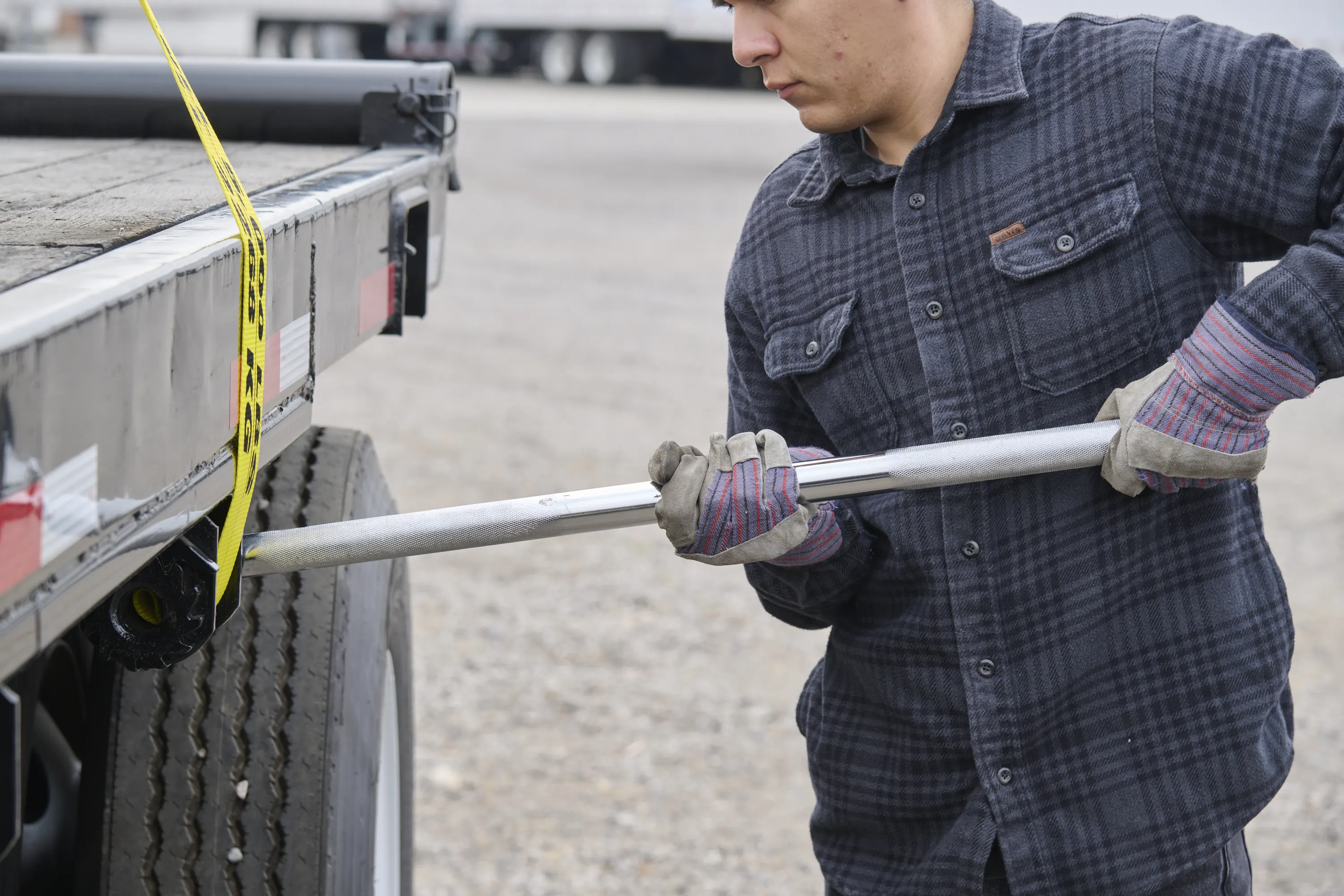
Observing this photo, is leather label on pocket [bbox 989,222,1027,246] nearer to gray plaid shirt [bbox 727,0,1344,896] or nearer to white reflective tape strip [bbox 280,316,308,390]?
gray plaid shirt [bbox 727,0,1344,896]

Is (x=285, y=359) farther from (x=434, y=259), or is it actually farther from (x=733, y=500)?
(x=434, y=259)

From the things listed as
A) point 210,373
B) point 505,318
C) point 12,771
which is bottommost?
point 505,318

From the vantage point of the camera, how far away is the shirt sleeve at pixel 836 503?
2000mm

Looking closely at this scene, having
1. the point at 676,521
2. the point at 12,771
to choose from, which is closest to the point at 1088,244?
the point at 676,521

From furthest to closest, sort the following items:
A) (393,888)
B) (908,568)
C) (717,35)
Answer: (717,35), (393,888), (908,568)

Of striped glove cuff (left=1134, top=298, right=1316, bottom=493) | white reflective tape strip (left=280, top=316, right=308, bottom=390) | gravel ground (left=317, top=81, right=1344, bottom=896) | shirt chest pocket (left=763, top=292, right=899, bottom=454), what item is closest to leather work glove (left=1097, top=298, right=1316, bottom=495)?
striped glove cuff (left=1134, top=298, right=1316, bottom=493)

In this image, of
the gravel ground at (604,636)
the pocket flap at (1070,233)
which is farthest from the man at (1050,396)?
the gravel ground at (604,636)

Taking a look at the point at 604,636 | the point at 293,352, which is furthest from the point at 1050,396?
the point at 604,636

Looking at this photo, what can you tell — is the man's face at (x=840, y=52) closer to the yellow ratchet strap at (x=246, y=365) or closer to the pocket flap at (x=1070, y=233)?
the pocket flap at (x=1070, y=233)


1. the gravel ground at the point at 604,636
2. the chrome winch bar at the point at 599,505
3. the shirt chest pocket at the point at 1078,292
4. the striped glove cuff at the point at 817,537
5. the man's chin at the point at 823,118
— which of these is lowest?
the gravel ground at the point at 604,636

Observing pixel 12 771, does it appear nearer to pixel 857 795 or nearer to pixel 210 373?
pixel 210 373

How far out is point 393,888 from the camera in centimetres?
255

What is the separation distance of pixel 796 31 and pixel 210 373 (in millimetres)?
817

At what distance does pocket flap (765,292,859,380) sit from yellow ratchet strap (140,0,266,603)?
71 centimetres
